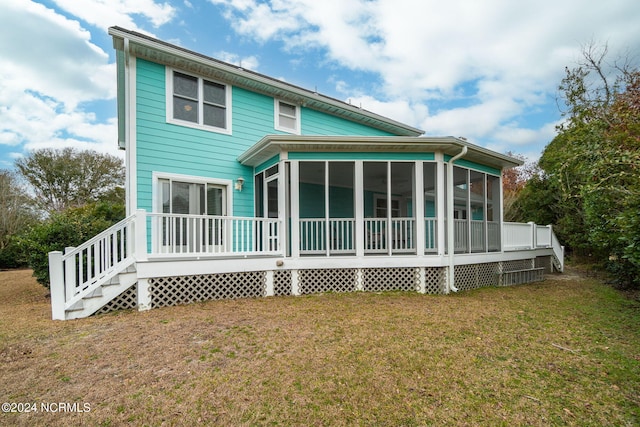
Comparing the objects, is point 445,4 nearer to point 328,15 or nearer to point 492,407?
point 328,15

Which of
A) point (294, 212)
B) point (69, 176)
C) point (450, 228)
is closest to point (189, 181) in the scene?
point (294, 212)

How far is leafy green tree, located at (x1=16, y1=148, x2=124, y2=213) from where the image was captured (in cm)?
2127

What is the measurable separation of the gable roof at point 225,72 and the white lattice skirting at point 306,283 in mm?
5287

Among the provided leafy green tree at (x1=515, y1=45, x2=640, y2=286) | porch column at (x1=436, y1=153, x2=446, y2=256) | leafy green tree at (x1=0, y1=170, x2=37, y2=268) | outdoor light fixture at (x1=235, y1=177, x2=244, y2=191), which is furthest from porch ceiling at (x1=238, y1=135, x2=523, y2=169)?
leafy green tree at (x1=0, y1=170, x2=37, y2=268)

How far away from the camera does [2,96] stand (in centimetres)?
1641

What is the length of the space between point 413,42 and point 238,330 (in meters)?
12.6

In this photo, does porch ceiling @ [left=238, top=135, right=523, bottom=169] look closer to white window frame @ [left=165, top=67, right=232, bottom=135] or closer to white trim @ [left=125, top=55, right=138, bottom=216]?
white window frame @ [left=165, top=67, right=232, bottom=135]

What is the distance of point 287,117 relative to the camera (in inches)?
388

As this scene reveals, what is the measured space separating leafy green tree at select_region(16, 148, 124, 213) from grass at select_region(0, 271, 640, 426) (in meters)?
20.8

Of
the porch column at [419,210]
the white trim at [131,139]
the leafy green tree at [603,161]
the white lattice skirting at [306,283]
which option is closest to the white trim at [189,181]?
the white trim at [131,139]

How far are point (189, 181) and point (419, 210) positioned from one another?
577cm

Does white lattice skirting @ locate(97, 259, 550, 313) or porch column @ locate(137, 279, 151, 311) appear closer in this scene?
porch column @ locate(137, 279, 151, 311)

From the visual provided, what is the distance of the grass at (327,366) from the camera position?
2.57m

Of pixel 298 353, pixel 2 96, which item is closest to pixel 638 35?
pixel 298 353
